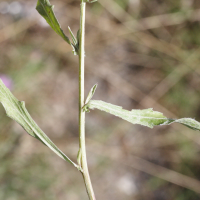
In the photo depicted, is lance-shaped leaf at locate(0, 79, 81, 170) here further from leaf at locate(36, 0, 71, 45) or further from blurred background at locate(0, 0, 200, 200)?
blurred background at locate(0, 0, 200, 200)

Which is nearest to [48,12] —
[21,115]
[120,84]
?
[21,115]

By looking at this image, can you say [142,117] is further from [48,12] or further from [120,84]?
[120,84]

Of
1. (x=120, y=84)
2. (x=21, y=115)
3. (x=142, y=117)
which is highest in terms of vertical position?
(x=120, y=84)

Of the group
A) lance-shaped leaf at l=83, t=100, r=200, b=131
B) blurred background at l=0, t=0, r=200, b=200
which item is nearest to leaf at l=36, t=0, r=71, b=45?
lance-shaped leaf at l=83, t=100, r=200, b=131

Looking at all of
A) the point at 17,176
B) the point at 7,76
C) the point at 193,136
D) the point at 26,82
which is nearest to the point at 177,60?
the point at 193,136

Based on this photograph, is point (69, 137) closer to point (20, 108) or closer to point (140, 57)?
point (140, 57)

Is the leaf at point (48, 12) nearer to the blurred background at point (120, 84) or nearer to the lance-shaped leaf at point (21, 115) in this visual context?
the lance-shaped leaf at point (21, 115)
